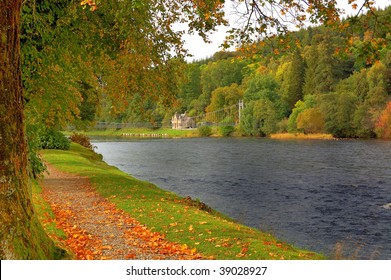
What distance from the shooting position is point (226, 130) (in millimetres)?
112125

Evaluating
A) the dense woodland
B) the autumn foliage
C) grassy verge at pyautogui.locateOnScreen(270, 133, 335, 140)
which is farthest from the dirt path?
grassy verge at pyautogui.locateOnScreen(270, 133, 335, 140)

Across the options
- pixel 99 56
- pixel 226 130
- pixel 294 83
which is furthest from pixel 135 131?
pixel 99 56

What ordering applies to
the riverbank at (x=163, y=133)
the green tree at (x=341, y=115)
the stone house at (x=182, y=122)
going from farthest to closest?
1. the stone house at (x=182, y=122)
2. the riverbank at (x=163, y=133)
3. the green tree at (x=341, y=115)

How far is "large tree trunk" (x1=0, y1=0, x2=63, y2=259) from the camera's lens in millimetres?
6142

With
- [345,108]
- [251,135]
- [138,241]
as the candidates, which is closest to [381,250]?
[138,241]

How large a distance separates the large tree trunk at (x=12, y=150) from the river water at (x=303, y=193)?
35.3 ft

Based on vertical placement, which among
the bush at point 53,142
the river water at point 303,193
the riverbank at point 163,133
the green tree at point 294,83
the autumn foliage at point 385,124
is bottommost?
the river water at point 303,193

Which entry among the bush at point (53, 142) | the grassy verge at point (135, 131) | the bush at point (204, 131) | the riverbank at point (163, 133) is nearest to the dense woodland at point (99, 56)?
the bush at point (53, 142)

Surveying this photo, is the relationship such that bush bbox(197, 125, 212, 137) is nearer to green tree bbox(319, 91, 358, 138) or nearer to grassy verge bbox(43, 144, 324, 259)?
green tree bbox(319, 91, 358, 138)

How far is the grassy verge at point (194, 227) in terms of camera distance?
960cm

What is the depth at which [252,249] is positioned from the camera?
9.62 metres

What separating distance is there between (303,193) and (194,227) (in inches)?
619

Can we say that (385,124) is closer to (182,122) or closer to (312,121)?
(312,121)

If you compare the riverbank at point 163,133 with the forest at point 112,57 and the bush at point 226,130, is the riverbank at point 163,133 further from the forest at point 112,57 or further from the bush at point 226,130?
the forest at point 112,57
